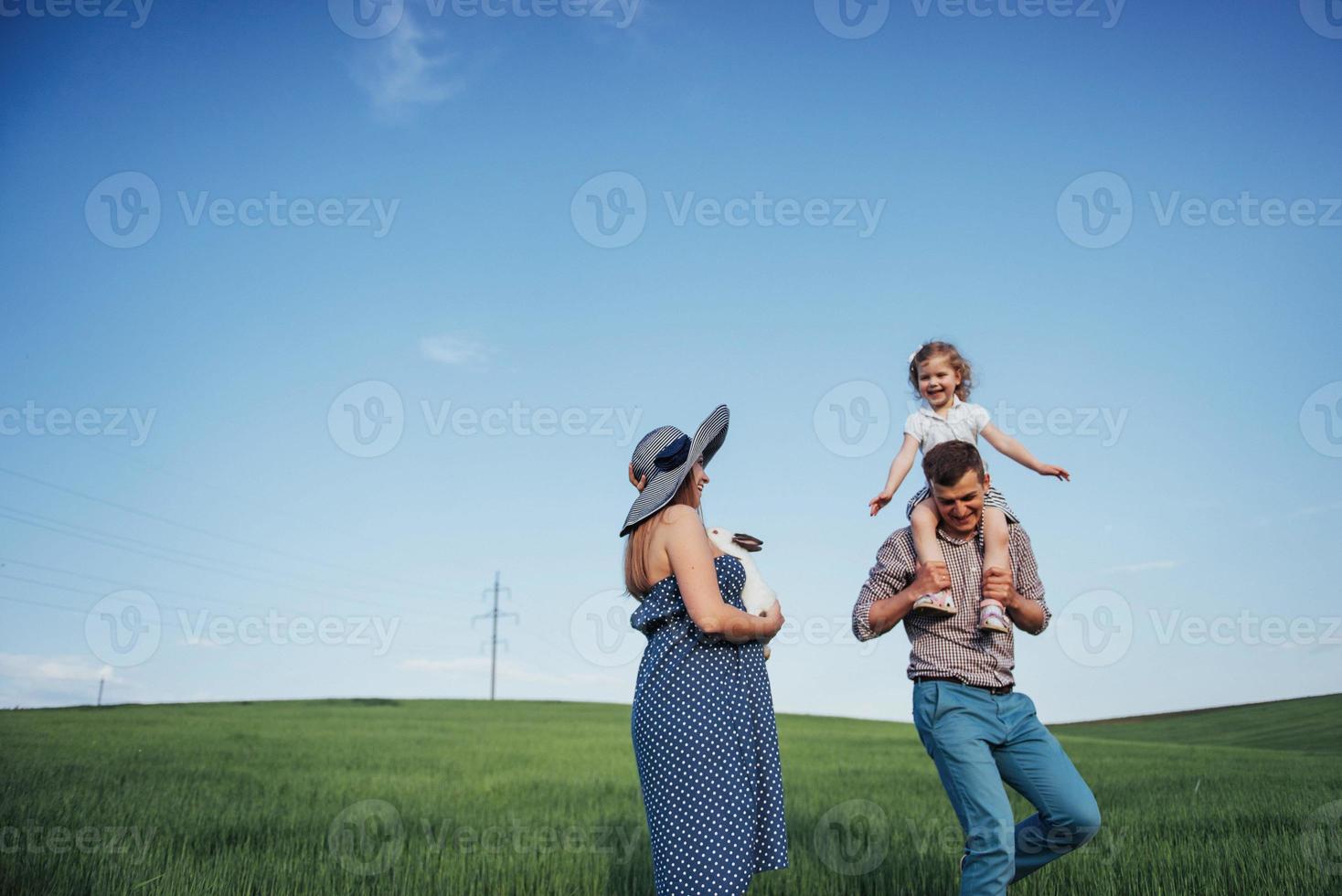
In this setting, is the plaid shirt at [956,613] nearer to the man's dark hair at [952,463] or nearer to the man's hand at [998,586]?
the man's hand at [998,586]

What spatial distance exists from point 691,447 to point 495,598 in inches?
2297

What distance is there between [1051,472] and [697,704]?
2.88 m

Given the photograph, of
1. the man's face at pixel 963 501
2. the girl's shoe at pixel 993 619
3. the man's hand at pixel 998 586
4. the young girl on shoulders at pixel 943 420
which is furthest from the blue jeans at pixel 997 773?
the young girl on shoulders at pixel 943 420

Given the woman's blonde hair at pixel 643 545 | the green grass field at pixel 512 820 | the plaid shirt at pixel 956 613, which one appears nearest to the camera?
the woman's blonde hair at pixel 643 545

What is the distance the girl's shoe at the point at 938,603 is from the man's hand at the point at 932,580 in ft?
0.09

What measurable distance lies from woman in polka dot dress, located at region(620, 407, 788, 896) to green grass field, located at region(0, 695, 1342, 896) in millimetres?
2801

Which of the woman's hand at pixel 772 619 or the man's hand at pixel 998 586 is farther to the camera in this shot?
the man's hand at pixel 998 586

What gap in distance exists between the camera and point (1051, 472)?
5840mm

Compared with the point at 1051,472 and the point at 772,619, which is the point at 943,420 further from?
the point at 772,619

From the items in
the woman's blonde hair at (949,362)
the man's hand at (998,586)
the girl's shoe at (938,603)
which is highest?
the woman's blonde hair at (949,362)

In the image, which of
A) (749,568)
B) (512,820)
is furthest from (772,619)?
(512,820)

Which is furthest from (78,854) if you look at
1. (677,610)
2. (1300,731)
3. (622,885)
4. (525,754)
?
(1300,731)

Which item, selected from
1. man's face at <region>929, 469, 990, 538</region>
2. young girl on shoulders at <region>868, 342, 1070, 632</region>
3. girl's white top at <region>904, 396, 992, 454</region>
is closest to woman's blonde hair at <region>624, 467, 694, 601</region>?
man's face at <region>929, 469, 990, 538</region>

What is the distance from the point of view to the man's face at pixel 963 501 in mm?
4723
